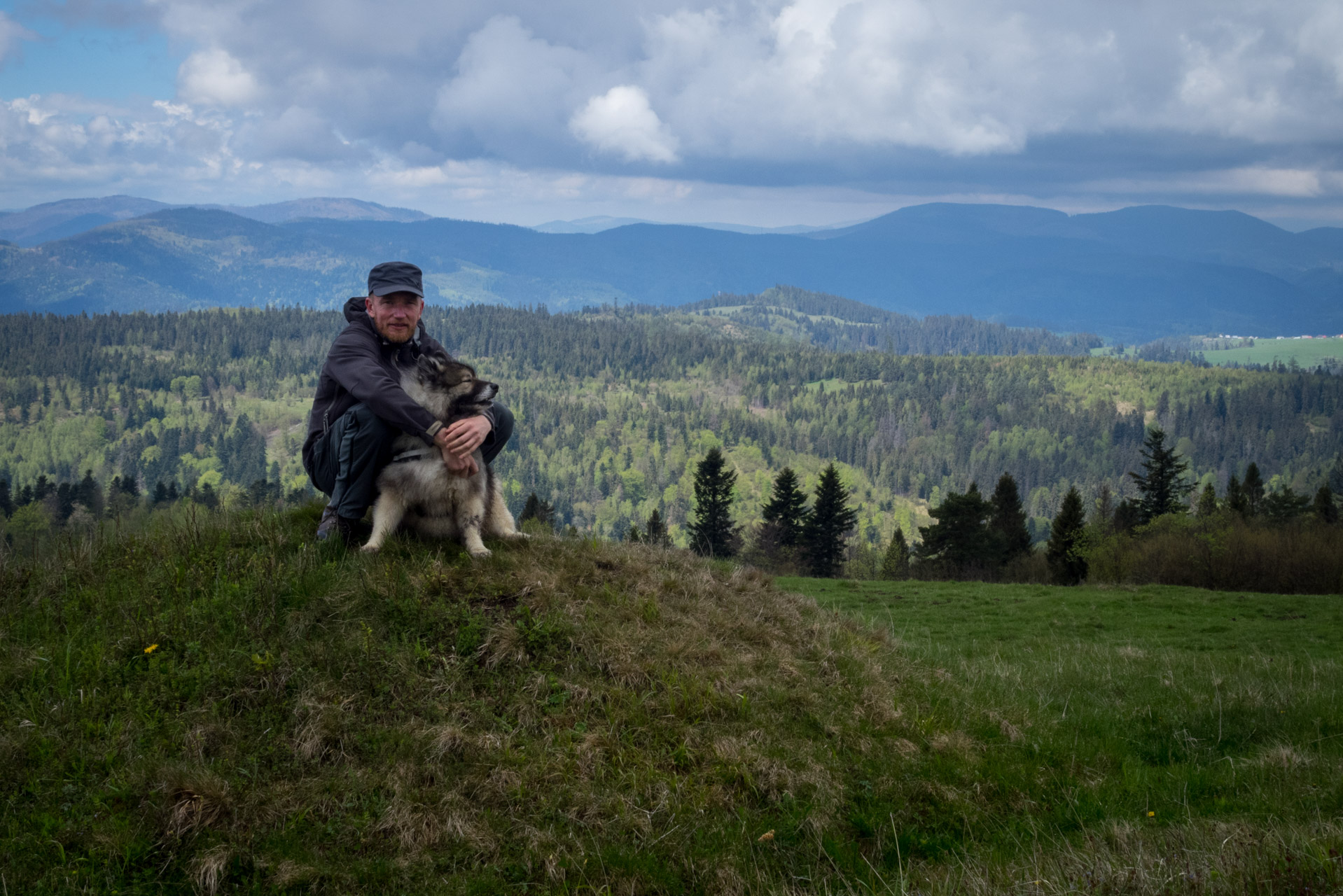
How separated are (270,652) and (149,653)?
98 cm

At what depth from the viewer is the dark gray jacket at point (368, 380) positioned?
23.4 ft

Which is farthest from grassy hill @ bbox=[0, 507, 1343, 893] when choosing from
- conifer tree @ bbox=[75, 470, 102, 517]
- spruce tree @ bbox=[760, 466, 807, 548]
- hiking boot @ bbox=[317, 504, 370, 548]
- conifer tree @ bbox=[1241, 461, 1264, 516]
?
conifer tree @ bbox=[75, 470, 102, 517]

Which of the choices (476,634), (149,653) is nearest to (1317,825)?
(476,634)

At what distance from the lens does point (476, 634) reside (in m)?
6.91

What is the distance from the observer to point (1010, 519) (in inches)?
2739

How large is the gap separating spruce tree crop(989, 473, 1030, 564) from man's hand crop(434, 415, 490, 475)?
66007 millimetres

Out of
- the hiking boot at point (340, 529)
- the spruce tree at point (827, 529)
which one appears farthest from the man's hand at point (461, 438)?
the spruce tree at point (827, 529)

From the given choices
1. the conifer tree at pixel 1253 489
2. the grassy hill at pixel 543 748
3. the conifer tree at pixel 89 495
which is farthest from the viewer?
the conifer tree at pixel 89 495

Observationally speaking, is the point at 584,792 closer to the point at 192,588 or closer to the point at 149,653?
the point at 149,653

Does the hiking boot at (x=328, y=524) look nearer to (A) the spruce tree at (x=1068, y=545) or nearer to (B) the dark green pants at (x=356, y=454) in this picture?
(B) the dark green pants at (x=356, y=454)

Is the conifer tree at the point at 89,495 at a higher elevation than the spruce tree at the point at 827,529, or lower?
lower

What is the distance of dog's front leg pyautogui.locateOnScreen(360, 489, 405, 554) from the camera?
304 inches

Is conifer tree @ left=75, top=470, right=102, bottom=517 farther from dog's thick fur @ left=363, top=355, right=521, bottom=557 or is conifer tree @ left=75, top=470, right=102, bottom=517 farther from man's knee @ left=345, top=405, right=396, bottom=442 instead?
man's knee @ left=345, top=405, right=396, bottom=442

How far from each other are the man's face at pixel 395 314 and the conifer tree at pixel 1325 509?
7177cm
